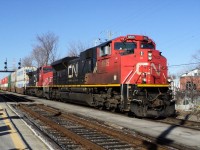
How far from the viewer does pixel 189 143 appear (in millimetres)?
8625

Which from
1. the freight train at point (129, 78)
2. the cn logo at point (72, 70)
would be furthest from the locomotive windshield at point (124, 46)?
the cn logo at point (72, 70)

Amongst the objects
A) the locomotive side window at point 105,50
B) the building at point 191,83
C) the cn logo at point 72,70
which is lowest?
the building at point 191,83

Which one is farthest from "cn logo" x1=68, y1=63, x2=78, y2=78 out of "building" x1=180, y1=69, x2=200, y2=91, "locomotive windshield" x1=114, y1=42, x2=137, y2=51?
"building" x1=180, y1=69, x2=200, y2=91

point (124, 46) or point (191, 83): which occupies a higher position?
point (124, 46)

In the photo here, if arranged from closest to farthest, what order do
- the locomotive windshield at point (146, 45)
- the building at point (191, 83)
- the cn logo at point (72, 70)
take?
the locomotive windshield at point (146, 45)
the building at point (191, 83)
the cn logo at point (72, 70)

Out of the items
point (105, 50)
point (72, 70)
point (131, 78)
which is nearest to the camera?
point (131, 78)

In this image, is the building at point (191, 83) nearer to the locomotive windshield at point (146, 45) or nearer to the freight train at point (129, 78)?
the locomotive windshield at point (146, 45)

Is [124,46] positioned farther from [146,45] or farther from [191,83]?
[191,83]

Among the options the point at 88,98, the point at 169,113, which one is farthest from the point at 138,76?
the point at 88,98

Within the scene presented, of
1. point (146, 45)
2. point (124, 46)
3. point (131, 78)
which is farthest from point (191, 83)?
point (131, 78)

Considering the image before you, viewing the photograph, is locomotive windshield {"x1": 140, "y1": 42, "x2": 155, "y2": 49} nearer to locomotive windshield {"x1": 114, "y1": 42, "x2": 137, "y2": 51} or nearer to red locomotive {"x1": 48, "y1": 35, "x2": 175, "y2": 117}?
red locomotive {"x1": 48, "y1": 35, "x2": 175, "y2": 117}

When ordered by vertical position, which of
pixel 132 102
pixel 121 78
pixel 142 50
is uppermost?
pixel 142 50

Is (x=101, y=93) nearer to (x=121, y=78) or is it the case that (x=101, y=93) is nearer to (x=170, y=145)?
(x=121, y=78)

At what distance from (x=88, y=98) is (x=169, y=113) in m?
6.54
